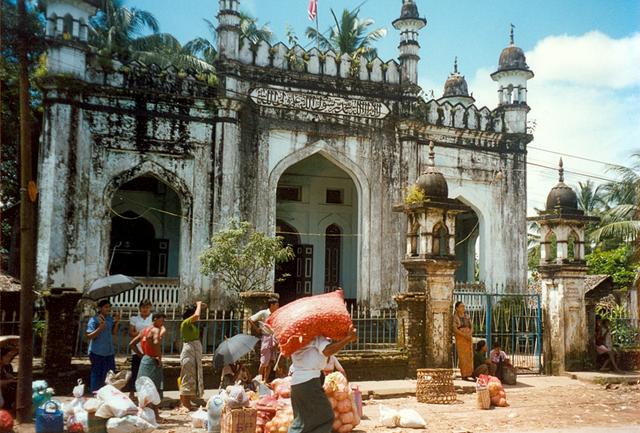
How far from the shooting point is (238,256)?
43.8ft

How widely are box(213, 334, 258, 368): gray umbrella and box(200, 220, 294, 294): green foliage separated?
550 cm

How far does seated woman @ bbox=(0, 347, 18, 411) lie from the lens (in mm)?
6902

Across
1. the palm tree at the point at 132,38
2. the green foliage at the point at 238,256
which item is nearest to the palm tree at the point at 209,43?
the palm tree at the point at 132,38

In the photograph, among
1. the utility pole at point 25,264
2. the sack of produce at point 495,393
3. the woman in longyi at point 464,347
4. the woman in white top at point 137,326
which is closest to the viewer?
the utility pole at point 25,264

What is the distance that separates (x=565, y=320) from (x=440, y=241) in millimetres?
2942

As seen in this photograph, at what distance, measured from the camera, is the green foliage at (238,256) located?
13.1m

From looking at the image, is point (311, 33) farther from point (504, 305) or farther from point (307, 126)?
point (504, 305)

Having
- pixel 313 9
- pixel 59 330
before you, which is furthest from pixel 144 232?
pixel 59 330

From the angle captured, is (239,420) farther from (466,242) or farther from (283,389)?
(466,242)

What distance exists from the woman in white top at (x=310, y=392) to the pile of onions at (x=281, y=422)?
136cm

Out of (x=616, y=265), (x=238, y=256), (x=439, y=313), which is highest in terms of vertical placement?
(x=616, y=265)

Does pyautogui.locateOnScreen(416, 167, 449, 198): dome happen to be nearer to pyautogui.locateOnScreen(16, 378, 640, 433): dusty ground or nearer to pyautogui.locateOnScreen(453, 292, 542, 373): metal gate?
pyautogui.locateOnScreen(453, 292, 542, 373): metal gate

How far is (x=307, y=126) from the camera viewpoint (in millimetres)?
15453

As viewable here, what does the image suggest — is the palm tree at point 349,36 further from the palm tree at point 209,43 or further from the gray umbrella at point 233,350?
the gray umbrella at point 233,350
